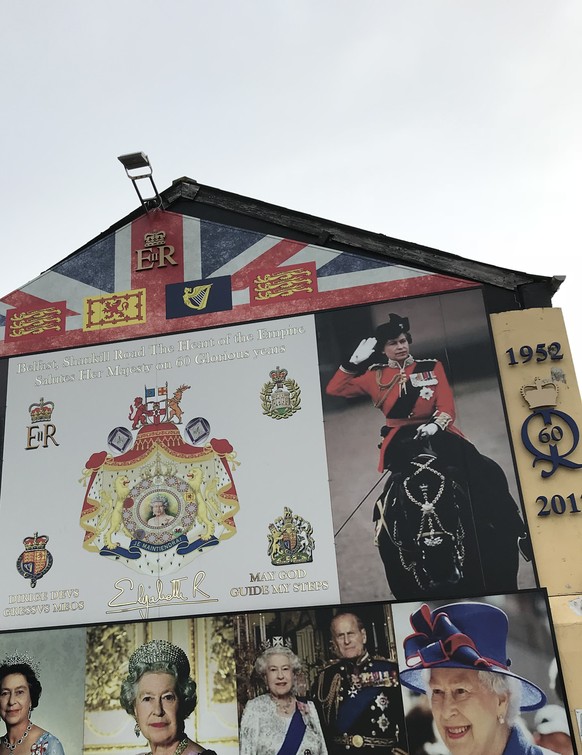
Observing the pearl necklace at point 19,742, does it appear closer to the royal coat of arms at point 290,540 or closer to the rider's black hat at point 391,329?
the royal coat of arms at point 290,540

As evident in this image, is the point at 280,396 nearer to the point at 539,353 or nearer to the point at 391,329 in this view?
the point at 391,329

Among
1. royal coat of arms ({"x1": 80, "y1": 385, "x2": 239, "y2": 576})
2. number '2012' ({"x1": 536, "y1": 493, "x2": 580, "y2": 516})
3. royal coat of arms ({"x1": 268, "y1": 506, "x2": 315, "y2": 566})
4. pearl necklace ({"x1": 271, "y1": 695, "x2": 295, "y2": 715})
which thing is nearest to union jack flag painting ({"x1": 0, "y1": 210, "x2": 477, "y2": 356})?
royal coat of arms ({"x1": 80, "y1": 385, "x2": 239, "y2": 576})

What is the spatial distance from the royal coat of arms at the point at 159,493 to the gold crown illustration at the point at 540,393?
11.1 ft

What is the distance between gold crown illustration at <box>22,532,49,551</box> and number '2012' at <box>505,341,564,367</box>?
18.8 ft

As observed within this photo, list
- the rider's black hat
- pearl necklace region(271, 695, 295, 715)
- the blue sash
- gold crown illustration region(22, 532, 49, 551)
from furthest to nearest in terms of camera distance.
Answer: the rider's black hat < gold crown illustration region(22, 532, 49, 551) < pearl necklace region(271, 695, 295, 715) < the blue sash

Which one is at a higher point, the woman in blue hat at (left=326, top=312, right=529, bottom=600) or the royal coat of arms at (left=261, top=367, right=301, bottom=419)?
the royal coat of arms at (left=261, top=367, right=301, bottom=419)

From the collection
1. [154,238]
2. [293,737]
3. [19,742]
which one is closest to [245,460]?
[293,737]

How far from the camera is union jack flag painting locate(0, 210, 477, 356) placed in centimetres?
1012

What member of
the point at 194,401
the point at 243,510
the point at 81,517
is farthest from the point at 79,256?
the point at 243,510

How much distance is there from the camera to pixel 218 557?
29.9 feet

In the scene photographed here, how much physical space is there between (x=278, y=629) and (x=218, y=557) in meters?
1.08

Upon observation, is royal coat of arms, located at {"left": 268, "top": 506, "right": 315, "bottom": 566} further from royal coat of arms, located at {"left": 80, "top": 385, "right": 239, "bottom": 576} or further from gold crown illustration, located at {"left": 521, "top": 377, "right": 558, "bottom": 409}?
gold crown illustration, located at {"left": 521, "top": 377, "right": 558, "bottom": 409}

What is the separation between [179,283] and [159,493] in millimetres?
2788

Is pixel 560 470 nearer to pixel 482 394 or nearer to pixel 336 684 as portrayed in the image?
pixel 482 394
